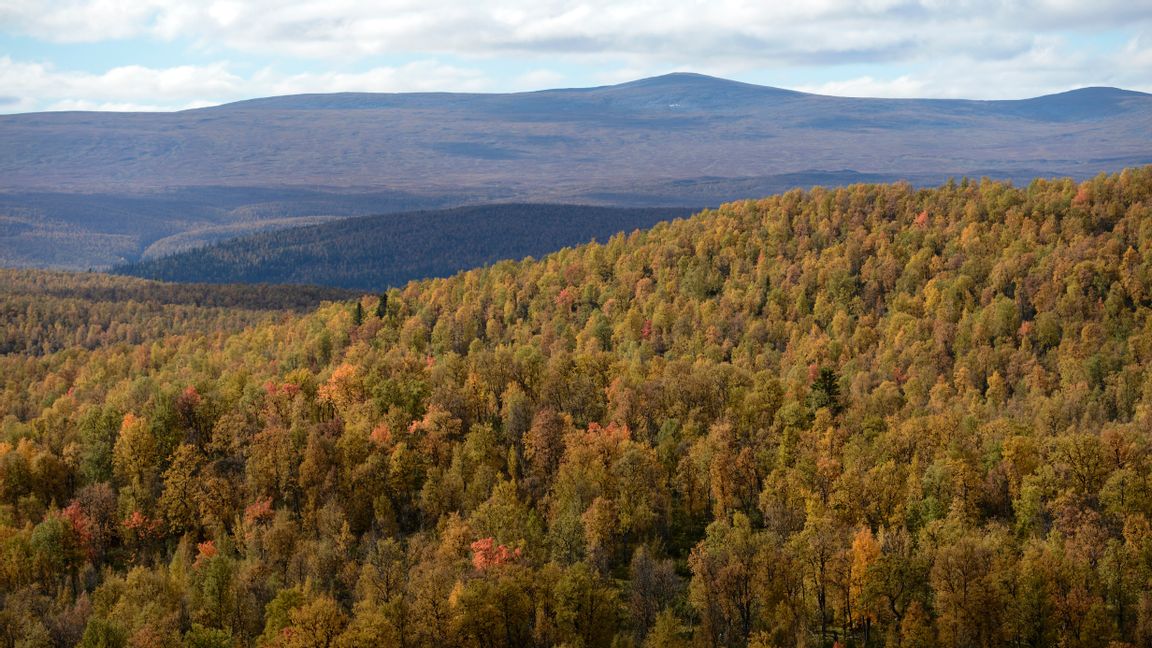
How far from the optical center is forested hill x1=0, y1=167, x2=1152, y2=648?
86.4 metres

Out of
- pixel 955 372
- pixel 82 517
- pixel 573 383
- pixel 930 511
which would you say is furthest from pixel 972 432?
pixel 82 517

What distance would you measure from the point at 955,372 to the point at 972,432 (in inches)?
2245

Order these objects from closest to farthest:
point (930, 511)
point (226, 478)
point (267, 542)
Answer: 1. point (930, 511)
2. point (267, 542)
3. point (226, 478)

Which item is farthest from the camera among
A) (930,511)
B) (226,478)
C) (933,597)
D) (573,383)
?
(573,383)

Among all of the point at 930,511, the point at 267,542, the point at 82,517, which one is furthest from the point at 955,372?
the point at 82,517

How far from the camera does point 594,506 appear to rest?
350 ft

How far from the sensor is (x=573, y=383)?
145 m

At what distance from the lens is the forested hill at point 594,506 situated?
86375mm

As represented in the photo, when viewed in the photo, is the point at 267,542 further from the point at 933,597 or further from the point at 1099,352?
the point at 1099,352

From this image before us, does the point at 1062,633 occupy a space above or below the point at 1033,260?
below

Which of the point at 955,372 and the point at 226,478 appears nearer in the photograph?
the point at 226,478

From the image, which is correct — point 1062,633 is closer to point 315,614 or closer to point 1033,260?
point 315,614

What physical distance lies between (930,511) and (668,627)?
29.8 m

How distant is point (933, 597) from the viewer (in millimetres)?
88438
